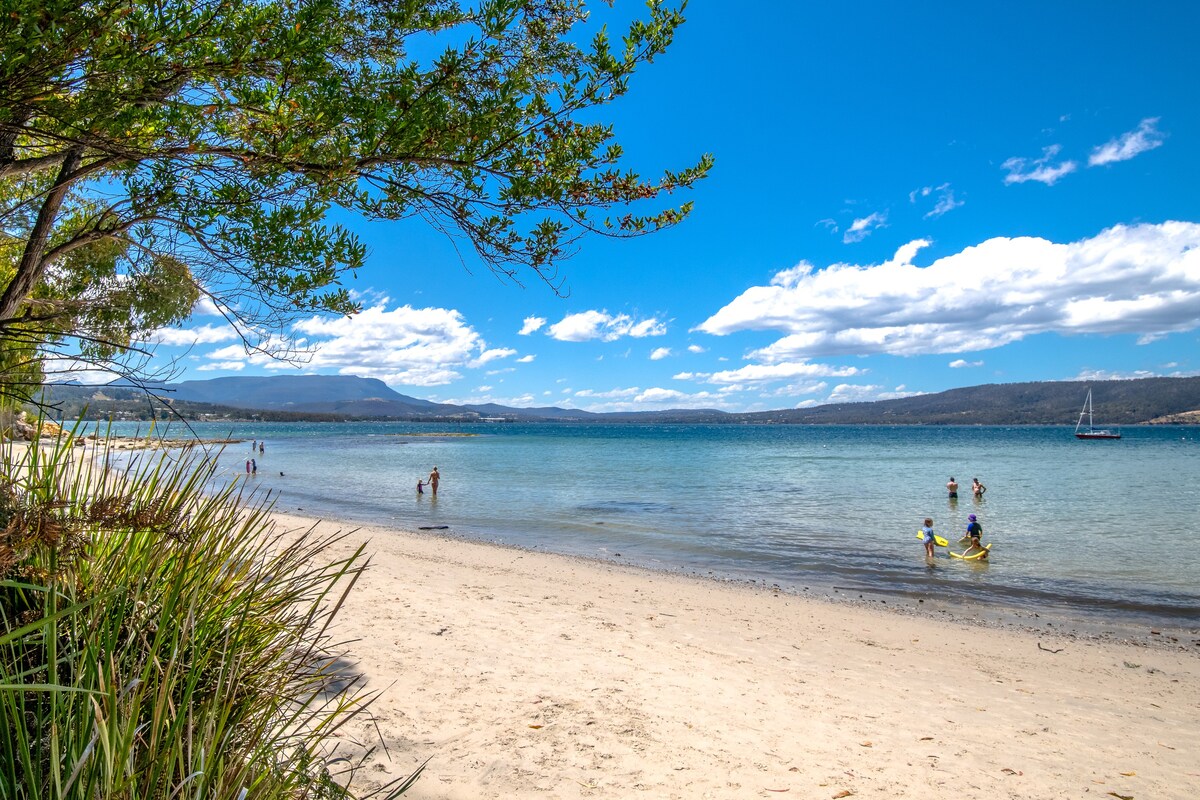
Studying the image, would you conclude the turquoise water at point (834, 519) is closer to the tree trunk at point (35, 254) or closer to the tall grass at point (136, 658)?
the tall grass at point (136, 658)

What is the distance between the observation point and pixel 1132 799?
Answer: 499 cm

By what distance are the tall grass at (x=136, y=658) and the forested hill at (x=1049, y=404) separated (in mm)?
191224

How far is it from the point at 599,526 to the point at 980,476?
1272 inches

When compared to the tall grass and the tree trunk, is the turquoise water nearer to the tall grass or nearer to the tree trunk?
the tall grass

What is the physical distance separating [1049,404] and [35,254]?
208m

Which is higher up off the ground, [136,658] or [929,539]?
[136,658]

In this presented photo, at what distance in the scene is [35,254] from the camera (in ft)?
10.5

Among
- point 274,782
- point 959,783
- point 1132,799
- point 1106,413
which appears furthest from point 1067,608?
point 1106,413

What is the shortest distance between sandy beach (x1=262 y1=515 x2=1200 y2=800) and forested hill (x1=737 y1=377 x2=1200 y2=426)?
18208 cm

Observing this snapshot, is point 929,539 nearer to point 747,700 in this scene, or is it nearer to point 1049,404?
point 747,700

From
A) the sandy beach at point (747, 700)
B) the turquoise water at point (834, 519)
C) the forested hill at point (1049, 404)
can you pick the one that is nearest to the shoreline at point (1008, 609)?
the turquoise water at point (834, 519)

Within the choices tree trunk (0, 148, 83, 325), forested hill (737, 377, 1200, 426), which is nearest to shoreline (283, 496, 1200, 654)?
tree trunk (0, 148, 83, 325)

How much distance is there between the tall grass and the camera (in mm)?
1650

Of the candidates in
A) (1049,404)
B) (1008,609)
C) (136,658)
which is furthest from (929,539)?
(1049,404)
